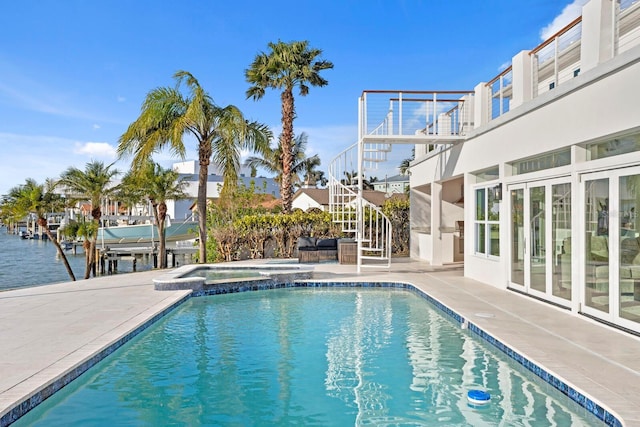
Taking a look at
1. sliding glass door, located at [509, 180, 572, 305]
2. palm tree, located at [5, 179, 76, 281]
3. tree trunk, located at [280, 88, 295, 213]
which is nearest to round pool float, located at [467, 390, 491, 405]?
sliding glass door, located at [509, 180, 572, 305]

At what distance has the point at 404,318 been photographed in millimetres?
7910

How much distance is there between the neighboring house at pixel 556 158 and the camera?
18.8 feet

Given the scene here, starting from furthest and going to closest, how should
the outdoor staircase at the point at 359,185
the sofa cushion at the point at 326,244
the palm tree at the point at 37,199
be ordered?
1. the palm tree at the point at 37,199
2. the sofa cushion at the point at 326,244
3. the outdoor staircase at the point at 359,185

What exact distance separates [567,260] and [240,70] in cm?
1771

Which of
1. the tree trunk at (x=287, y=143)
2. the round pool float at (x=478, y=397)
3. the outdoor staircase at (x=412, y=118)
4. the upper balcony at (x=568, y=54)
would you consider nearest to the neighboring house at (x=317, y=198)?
the tree trunk at (x=287, y=143)

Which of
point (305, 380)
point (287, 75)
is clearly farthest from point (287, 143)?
point (305, 380)

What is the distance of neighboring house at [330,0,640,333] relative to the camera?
5.72m

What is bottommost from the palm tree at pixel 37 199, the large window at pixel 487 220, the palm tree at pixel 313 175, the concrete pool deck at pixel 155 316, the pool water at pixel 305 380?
the pool water at pixel 305 380

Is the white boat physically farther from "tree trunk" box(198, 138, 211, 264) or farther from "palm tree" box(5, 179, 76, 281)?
→ "tree trunk" box(198, 138, 211, 264)

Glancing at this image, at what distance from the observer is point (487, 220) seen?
10.3 meters

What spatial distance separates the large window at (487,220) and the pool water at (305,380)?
3222 mm

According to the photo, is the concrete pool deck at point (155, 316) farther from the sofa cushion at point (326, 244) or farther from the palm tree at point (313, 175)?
the palm tree at point (313, 175)

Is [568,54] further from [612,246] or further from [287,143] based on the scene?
[287,143]

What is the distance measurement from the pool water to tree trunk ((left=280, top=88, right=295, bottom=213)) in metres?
13.6
